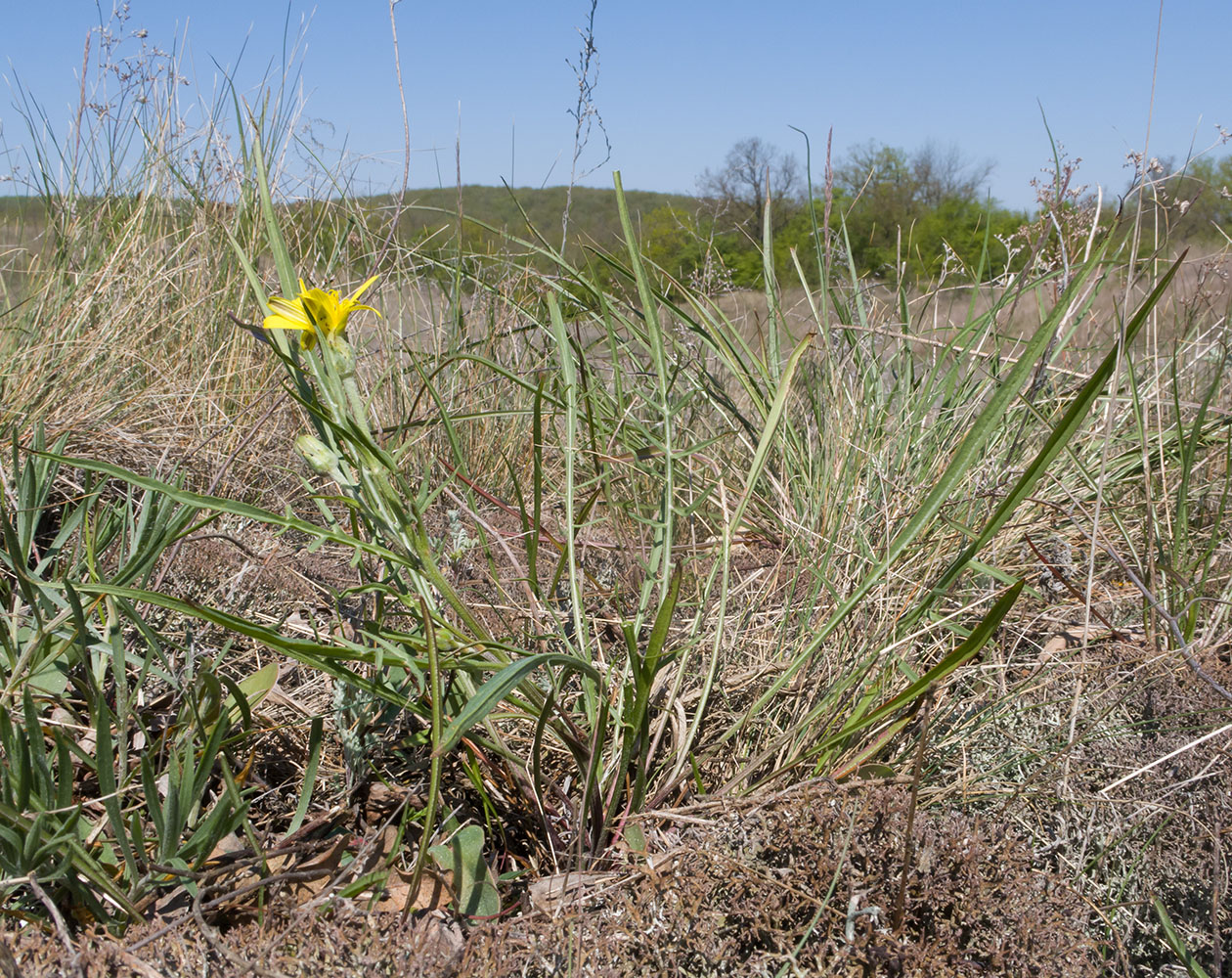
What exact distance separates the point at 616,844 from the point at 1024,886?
42 cm

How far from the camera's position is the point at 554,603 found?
3.64 feet

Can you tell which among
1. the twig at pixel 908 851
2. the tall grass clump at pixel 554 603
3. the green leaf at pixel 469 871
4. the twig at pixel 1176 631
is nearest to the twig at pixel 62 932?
the tall grass clump at pixel 554 603

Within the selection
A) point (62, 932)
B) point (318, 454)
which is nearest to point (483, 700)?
point (318, 454)

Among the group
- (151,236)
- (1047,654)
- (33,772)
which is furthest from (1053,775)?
(151,236)

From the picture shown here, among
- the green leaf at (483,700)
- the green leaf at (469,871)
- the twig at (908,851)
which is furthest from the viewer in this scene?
the green leaf at (469,871)

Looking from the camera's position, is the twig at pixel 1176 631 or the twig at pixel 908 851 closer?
the twig at pixel 908 851

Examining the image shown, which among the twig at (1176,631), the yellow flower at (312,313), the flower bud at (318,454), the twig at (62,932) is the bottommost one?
the twig at (62,932)

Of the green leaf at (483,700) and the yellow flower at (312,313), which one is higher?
the yellow flower at (312,313)

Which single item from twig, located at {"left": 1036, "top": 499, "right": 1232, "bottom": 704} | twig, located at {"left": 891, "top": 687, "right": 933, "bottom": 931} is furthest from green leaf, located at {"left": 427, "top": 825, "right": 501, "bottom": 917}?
twig, located at {"left": 1036, "top": 499, "right": 1232, "bottom": 704}

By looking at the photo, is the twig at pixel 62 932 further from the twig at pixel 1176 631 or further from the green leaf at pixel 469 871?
the twig at pixel 1176 631

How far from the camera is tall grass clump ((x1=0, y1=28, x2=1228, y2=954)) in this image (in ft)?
2.78

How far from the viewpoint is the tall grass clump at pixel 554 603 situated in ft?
2.78

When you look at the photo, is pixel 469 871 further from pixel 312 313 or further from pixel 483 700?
pixel 312 313

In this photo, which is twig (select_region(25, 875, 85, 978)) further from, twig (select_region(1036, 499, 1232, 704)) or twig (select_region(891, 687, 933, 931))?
twig (select_region(1036, 499, 1232, 704))
